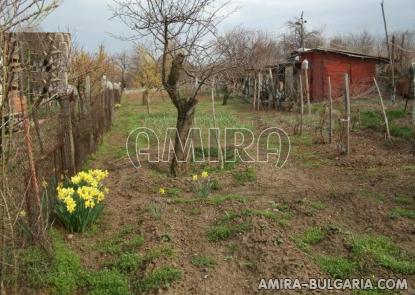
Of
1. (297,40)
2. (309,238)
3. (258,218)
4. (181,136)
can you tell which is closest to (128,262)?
(258,218)

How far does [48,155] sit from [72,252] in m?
1.43

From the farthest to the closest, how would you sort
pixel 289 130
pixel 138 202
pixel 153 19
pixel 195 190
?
pixel 289 130, pixel 153 19, pixel 195 190, pixel 138 202

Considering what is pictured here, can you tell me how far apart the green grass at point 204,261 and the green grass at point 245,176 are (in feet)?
10.5

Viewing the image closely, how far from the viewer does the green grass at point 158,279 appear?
13.7 ft

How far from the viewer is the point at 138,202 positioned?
21.4 feet

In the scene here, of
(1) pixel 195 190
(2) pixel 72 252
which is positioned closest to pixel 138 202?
(1) pixel 195 190

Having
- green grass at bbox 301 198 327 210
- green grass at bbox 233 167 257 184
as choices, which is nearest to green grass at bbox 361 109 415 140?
green grass at bbox 233 167 257 184

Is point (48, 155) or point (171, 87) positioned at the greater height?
point (171, 87)

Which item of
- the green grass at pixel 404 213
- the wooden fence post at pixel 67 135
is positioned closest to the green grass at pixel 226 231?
the green grass at pixel 404 213

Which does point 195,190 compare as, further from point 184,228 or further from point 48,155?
point 48,155

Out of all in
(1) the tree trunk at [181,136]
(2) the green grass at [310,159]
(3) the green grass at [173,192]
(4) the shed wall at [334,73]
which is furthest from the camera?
(4) the shed wall at [334,73]

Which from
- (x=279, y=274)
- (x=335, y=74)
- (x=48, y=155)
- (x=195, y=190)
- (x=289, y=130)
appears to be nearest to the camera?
(x=279, y=274)

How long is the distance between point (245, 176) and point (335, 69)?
711 inches

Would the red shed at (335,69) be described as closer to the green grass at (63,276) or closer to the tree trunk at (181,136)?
the tree trunk at (181,136)
